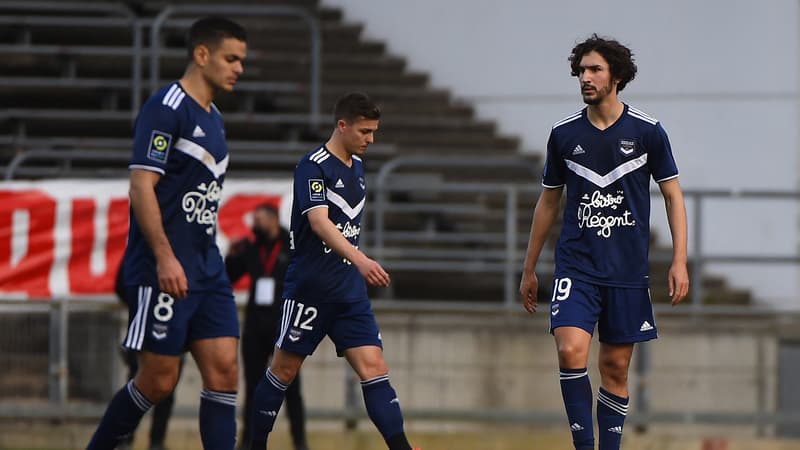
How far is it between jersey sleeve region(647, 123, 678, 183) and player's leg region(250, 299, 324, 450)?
2.03 meters

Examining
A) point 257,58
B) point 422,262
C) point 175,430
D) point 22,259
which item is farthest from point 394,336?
point 257,58

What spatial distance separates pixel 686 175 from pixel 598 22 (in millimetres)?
2024

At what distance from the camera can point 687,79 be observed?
18.6m

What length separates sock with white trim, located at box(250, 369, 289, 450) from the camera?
10102 millimetres

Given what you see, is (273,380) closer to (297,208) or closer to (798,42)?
(297,208)

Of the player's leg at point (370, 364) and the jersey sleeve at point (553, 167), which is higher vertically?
the jersey sleeve at point (553, 167)

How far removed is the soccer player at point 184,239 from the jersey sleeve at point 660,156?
2282 millimetres

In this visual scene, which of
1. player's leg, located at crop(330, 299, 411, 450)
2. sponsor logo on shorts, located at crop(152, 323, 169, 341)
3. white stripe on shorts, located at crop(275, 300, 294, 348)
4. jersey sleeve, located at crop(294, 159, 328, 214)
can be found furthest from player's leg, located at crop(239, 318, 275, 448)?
sponsor logo on shorts, located at crop(152, 323, 169, 341)

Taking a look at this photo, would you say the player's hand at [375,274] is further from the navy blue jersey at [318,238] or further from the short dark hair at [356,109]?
the short dark hair at [356,109]

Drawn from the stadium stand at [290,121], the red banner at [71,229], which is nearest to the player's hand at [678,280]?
the stadium stand at [290,121]

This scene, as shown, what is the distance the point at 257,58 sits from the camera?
19.4 meters

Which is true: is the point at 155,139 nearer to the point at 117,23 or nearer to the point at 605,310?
the point at 605,310

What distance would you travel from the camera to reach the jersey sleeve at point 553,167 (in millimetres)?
9562

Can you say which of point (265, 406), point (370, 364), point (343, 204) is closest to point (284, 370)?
point (265, 406)
